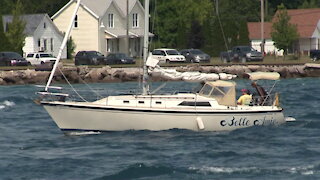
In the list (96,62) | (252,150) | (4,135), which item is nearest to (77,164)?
(252,150)

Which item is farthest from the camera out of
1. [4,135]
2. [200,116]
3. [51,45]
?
[51,45]

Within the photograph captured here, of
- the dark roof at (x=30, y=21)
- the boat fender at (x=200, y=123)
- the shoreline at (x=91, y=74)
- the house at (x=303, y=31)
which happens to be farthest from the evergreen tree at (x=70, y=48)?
the boat fender at (x=200, y=123)

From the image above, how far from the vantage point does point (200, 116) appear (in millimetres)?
36031

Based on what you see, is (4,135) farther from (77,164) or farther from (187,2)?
(187,2)

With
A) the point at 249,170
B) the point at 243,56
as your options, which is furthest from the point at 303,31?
the point at 249,170

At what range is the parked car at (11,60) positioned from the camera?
8094 cm

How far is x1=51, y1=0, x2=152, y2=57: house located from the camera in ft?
341

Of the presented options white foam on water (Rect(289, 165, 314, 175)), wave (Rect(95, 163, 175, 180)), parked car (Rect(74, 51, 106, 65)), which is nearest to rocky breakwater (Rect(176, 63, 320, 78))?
parked car (Rect(74, 51, 106, 65))

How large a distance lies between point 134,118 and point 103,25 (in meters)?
70.1

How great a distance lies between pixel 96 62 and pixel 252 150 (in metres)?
50.1

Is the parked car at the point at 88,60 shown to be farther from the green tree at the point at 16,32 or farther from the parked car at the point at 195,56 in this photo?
the green tree at the point at 16,32

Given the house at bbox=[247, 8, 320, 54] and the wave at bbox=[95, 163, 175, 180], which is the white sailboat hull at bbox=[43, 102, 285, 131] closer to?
the wave at bbox=[95, 163, 175, 180]

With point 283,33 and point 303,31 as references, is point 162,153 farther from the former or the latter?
point 303,31

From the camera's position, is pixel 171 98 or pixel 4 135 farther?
pixel 4 135
